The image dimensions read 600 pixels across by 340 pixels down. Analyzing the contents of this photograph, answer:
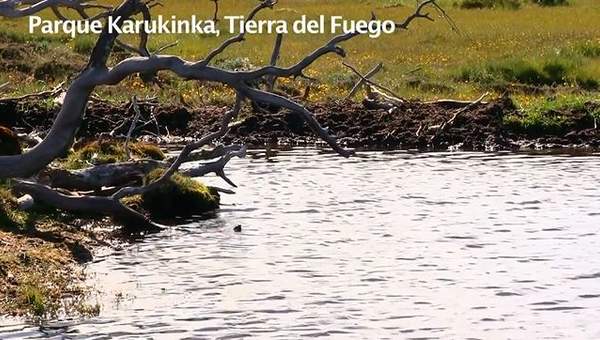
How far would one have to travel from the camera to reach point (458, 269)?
60.2 feet

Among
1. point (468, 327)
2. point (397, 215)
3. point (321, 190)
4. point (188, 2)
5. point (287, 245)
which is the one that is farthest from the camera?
point (188, 2)

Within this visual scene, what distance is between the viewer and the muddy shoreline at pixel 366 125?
33250 millimetres

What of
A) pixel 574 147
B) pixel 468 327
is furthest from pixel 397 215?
pixel 574 147

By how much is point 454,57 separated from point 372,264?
26.5 meters

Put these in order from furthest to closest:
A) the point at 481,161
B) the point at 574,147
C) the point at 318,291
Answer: the point at 574,147
the point at 481,161
the point at 318,291

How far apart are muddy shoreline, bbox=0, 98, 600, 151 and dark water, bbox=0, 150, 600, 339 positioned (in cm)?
506

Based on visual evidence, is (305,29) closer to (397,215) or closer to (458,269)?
(397,215)

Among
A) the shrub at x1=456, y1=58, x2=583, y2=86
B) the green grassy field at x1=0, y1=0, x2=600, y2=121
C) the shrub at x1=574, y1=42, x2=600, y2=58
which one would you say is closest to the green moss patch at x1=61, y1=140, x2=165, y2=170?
the green grassy field at x1=0, y1=0, x2=600, y2=121

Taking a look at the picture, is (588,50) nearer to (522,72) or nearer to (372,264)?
(522,72)

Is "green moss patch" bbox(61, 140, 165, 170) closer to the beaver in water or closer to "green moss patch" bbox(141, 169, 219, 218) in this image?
"green moss patch" bbox(141, 169, 219, 218)

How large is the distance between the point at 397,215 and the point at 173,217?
12.4 ft

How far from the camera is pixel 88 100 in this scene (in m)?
19.8

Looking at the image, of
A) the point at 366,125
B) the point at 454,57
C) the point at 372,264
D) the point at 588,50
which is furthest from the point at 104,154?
the point at 588,50

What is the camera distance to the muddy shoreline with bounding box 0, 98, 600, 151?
1309 inches
